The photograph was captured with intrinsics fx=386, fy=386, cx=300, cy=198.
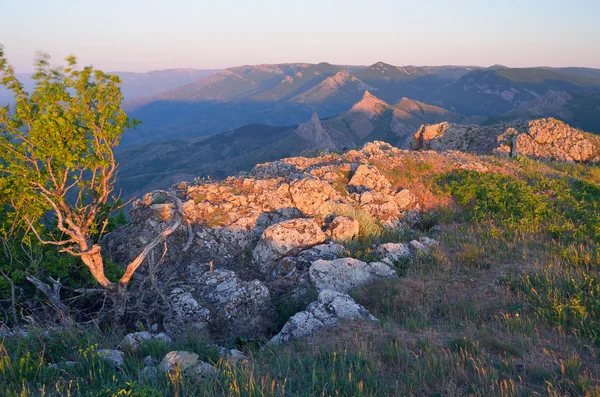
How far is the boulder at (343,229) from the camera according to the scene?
9.52 m

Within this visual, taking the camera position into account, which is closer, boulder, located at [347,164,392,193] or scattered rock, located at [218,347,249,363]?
scattered rock, located at [218,347,249,363]

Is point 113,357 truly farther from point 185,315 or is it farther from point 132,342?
point 185,315

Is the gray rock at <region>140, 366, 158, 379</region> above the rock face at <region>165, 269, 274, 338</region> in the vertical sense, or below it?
above

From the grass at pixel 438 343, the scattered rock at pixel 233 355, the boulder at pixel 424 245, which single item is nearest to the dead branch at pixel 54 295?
the grass at pixel 438 343

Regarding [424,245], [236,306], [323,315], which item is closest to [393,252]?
[424,245]

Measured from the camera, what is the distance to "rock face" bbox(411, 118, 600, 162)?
18781 mm

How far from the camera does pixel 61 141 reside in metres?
5.96

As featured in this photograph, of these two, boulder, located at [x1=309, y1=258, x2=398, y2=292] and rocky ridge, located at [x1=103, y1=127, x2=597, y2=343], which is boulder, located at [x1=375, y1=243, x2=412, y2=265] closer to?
rocky ridge, located at [x1=103, y1=127, x2=597, y2=343]

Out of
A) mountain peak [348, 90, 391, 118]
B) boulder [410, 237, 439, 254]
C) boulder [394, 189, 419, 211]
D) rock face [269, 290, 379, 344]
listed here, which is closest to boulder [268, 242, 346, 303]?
rock face [269, 290, 379, 344]

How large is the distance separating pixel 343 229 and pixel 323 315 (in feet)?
11.8

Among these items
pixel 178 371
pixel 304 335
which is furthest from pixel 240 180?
pixel 178 371

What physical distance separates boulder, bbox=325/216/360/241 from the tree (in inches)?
177

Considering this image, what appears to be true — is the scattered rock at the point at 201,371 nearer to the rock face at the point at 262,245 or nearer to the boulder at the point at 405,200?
the rock face at the point at 262,245

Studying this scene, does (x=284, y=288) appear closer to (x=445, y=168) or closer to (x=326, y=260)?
(x=326, y=260)
